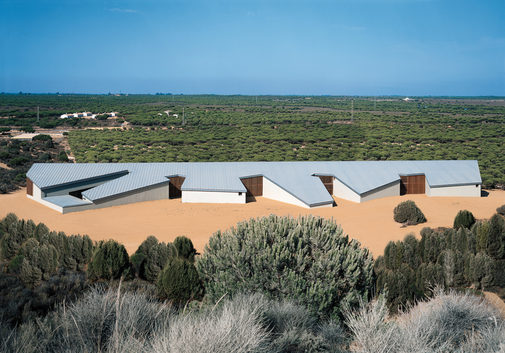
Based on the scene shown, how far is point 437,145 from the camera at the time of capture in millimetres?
59188

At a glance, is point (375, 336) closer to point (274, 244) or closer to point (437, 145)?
point (274, 244)

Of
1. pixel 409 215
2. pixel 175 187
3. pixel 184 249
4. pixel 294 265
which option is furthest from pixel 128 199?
pixel 294 265

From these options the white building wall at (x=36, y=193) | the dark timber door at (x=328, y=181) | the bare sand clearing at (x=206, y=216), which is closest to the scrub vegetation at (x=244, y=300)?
the bare sand clearing at (x=206, y=216)

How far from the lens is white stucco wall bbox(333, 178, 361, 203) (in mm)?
28359

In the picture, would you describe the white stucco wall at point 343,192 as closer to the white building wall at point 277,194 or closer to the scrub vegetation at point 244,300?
the white building wall at point 277,194

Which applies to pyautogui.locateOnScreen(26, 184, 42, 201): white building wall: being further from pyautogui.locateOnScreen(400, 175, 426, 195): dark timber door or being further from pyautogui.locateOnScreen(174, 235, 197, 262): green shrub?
pyautogui.locateOnScreen(400, 175, 426, 195): dark timber door

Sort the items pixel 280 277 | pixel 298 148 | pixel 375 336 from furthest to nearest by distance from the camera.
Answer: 1. pixel 298 148
2. pixel 280 277
3. pixel 375 336

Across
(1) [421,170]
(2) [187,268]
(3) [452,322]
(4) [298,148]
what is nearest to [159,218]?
(2) [187,268]

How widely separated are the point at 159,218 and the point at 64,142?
43.5 metres

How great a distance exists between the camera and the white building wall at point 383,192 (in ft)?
93.6

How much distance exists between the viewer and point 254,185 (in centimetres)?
2895

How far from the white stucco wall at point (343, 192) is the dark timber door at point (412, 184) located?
187 inches

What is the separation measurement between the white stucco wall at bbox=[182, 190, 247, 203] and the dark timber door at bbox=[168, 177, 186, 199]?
6.36ft

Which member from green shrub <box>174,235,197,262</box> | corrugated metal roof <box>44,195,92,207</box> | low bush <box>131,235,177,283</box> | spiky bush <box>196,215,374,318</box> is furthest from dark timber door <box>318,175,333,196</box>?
spiky bush <box>196,215,374,318</box>
